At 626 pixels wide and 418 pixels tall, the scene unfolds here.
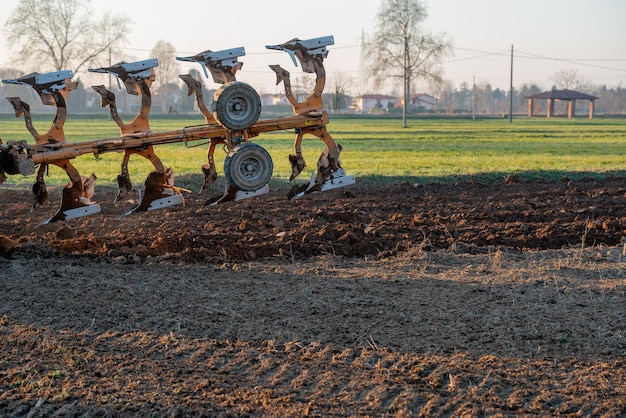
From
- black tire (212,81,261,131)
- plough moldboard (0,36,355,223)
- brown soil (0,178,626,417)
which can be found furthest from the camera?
black tire (212,81,261,131)

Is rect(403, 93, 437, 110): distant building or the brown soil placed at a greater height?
rect(403, 93, 437, 110): distant building

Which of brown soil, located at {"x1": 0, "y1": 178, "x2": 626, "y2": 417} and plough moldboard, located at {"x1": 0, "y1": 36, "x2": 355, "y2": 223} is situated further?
plough moldboard, located at {"x1": 0, "y1": 36, "x2": 355, "y2": 223}

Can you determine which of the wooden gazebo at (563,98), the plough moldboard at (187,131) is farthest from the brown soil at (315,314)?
the wooden gazebo at (563,98)

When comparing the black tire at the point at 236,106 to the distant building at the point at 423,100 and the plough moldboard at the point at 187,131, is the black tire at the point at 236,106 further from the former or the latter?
the distant building at the point at 423,100

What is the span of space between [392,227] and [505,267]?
2.27 metres

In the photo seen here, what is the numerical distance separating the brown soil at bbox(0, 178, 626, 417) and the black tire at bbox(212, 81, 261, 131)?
1512mm

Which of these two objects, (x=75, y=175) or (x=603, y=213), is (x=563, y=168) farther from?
(x=75, y=175)

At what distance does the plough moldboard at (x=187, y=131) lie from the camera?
31.2 feet

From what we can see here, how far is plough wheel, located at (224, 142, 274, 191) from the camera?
32.4 ft

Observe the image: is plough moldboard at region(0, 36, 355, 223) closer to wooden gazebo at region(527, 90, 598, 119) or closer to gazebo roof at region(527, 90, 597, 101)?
wooden gazebo at region(527, 90, 598, 119)

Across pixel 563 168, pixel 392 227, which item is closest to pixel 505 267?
pixel 392 227

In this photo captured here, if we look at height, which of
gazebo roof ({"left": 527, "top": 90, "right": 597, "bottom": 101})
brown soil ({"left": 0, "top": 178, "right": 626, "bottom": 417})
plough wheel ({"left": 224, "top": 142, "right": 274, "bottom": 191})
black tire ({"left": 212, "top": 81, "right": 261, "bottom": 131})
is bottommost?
brown soil ({"left": 0, "top": 178, "right": 626, "bottom": 417})

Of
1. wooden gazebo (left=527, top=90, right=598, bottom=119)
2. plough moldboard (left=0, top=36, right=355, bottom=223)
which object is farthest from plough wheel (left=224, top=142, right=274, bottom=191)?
wooden gazebo (left=527, top=90, right=598, bottom=119)

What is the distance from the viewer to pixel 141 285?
813 centimetres
